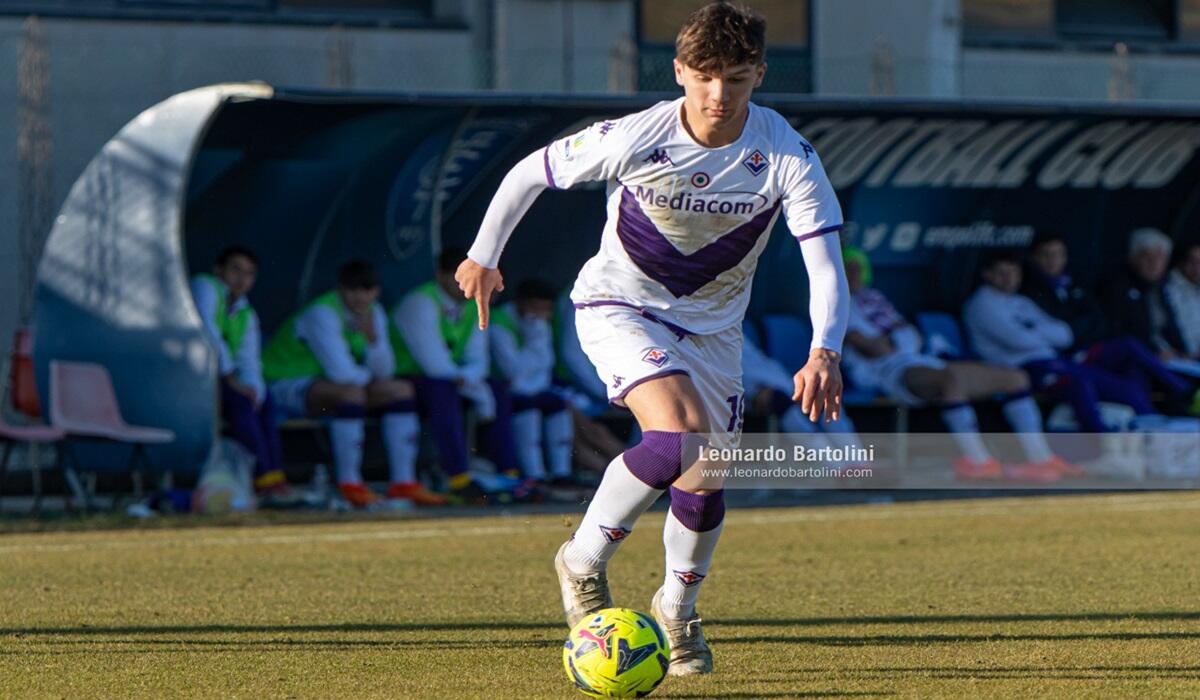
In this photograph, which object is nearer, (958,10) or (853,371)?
(853,371)

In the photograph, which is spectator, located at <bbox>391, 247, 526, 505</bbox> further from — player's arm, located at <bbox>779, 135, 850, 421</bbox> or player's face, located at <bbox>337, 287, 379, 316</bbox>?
player's arm, located at <bbox>779, 135, 850, 421</bbox>

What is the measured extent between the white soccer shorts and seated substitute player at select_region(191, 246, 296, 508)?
22.7ft

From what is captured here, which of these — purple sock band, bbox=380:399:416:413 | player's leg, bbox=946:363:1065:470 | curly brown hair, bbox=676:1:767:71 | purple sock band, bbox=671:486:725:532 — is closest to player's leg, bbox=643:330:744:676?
purple sock band, bbox=671:486:725:532

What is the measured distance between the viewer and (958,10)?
21.5 meters

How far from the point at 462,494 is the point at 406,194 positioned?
2.52m

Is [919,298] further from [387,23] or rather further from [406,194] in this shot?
[387,23]

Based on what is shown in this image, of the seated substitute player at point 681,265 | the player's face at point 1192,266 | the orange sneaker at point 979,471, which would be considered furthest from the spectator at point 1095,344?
the seated substitute player at point 681,265

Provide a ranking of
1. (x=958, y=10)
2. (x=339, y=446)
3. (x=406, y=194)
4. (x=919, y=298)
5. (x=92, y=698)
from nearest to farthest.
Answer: (x=92, y=698) → (x=339, y=446) → (x=406, y=194) → (x=919, y=298) → (x=958, y=10)

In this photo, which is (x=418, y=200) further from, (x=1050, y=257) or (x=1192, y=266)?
(x=1192, y=266)

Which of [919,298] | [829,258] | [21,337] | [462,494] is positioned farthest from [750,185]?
[919,298]

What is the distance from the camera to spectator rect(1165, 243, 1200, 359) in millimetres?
16141

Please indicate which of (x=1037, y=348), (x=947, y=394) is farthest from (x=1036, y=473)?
(x=1037, y=348)

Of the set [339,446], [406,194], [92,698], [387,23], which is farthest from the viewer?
[387,23]

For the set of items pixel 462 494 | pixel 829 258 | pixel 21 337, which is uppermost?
pixel 829 258
